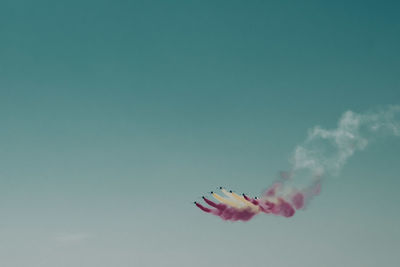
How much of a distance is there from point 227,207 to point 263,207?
9.47m

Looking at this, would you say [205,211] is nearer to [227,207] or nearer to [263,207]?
[227,207]

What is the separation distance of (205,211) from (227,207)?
6.38 metres

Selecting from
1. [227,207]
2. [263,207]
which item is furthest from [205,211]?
[263,207]

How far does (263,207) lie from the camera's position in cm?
9612

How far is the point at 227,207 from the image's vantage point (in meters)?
95.8

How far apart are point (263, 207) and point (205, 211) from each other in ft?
51.0
